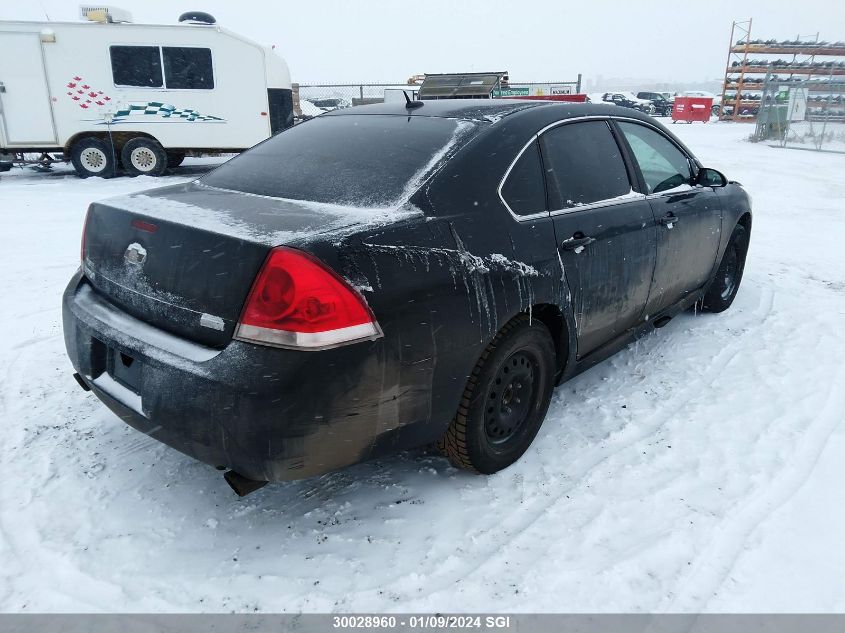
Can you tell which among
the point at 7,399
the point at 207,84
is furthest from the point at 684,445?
the point at 207,84

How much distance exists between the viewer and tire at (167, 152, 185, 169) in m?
13.0

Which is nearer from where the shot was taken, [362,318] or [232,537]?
[362,318]

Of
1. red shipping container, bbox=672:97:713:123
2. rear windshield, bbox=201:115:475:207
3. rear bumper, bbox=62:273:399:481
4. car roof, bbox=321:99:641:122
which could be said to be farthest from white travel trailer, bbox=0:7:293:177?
red shipping container, bbox=672:97:713:123

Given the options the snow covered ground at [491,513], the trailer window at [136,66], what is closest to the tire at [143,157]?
the trailer window at [136,66]

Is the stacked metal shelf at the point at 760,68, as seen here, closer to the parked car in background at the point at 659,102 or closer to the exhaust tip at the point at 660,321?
the parked car in background at the point at 659,102

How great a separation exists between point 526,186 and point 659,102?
41.9m

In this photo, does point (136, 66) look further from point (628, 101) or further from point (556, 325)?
point (628, 101)

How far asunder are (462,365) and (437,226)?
564 millimetres

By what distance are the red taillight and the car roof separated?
135cm

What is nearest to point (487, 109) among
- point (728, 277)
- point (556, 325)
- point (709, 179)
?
point (556, 325)

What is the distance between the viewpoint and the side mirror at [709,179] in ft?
13.5

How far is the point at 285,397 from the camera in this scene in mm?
1918

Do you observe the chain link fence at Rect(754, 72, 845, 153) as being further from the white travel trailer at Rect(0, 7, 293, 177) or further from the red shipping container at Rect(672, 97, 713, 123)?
the white travel trailer at Rect(0, 7, 293, 177)
